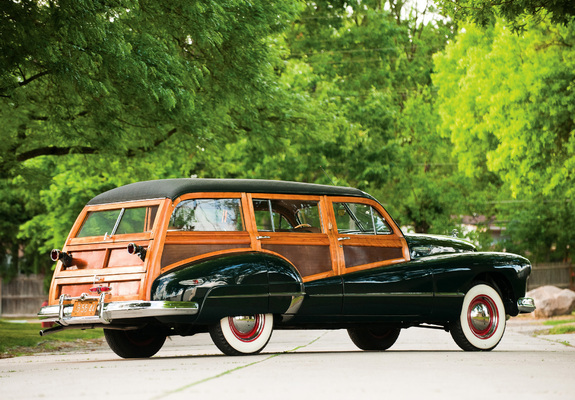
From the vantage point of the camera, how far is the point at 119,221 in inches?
444

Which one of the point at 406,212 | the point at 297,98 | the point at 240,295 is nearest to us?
the point at 240,295

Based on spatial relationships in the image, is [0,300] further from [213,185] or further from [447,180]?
[213,185]

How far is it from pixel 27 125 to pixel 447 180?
24.2m

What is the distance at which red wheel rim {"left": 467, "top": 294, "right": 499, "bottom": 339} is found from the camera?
492 inches

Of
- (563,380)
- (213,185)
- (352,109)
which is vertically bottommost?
(563,380)

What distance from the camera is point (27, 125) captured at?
20.1m

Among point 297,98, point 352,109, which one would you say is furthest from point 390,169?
point 297,98

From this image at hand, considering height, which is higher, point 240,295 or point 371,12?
point 371,12

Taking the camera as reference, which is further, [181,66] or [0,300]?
[0,300]

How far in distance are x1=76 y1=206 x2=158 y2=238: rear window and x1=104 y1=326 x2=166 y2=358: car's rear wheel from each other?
129cm

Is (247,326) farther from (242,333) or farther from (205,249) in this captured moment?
(205,249)

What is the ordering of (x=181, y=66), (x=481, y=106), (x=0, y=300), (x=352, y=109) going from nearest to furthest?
(x=181, y=66), (x=481, y=106), (x=352, y=109), (x=0, y=300)

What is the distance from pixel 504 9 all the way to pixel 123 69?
5.65m

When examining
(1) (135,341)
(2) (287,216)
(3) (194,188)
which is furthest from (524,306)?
(1) (135,341)
